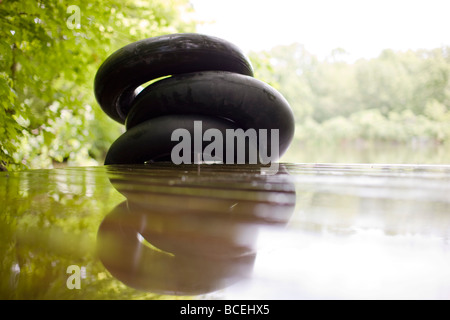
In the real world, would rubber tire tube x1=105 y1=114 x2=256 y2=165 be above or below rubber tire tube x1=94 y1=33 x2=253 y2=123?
below

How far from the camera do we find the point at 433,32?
8.86 m

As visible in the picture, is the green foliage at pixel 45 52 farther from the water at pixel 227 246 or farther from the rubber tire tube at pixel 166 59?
the water at pixel 227 246

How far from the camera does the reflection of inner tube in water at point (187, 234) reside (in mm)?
167

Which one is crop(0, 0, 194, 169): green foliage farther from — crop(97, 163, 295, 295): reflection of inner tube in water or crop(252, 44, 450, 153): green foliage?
crop(252, 44, 450, 153): green foliage

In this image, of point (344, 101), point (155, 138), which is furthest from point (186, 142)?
point (344, 101)

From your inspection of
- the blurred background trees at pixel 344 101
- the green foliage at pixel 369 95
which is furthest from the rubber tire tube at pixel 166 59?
the green foliage at pixel 369 95

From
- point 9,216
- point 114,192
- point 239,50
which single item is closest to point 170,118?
point 239,50

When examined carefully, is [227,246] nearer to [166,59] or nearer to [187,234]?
[187,234]

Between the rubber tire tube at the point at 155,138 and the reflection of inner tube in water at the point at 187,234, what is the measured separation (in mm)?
557

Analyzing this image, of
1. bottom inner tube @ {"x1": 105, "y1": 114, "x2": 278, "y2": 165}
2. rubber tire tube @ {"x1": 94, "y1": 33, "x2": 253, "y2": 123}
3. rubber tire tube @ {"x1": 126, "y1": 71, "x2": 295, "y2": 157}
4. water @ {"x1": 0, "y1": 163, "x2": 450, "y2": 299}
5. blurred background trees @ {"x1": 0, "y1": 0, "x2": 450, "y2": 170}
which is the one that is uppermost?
blurred background trees @ {"x1": 0, "y1": 0, "x2": 450, "y2": 170}

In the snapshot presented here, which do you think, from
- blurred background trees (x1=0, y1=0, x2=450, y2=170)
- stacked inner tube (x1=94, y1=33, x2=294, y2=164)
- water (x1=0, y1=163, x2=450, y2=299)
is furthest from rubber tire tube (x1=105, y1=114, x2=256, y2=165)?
blurred background trees (x1=0, y1=0, x2=450, y2=170)

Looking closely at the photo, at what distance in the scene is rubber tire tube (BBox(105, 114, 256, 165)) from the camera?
3.11 ft

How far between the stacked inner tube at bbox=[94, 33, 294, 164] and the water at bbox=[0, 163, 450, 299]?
614 millimetres

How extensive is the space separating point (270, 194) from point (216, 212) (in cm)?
11
